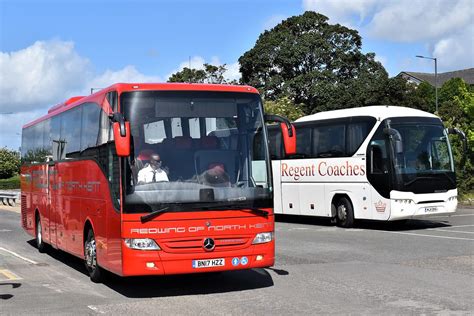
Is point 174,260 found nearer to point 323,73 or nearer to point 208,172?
point 208,172

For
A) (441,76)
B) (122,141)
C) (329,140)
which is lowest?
(122,141)

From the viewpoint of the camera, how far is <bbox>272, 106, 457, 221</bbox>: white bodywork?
18.8 meters

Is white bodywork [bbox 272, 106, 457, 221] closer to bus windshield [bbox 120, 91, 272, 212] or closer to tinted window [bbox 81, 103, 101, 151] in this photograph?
bus windshield [bbox 120, 91, 272, 212]

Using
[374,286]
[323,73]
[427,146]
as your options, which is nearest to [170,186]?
[374,286]

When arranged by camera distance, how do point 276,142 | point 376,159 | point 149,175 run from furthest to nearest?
point 276,142
point 376,159
point 149,175

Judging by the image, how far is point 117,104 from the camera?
31.1 ft

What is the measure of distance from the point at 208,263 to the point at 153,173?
1.46 meters

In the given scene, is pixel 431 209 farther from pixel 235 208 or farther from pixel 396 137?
pixel 235 208

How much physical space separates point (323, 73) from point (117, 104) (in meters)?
53.4

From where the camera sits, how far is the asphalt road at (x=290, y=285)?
8.58m

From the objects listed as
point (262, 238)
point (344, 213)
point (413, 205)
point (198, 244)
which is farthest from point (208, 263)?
point (344, 213)

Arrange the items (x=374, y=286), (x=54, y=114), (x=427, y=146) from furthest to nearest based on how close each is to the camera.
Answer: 1. (x=427, y=146)
2. (x=54, y=114)
3. (x=374, y=286)

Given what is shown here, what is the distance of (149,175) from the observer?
9.19 metres

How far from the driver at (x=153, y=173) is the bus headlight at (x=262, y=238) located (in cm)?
155
